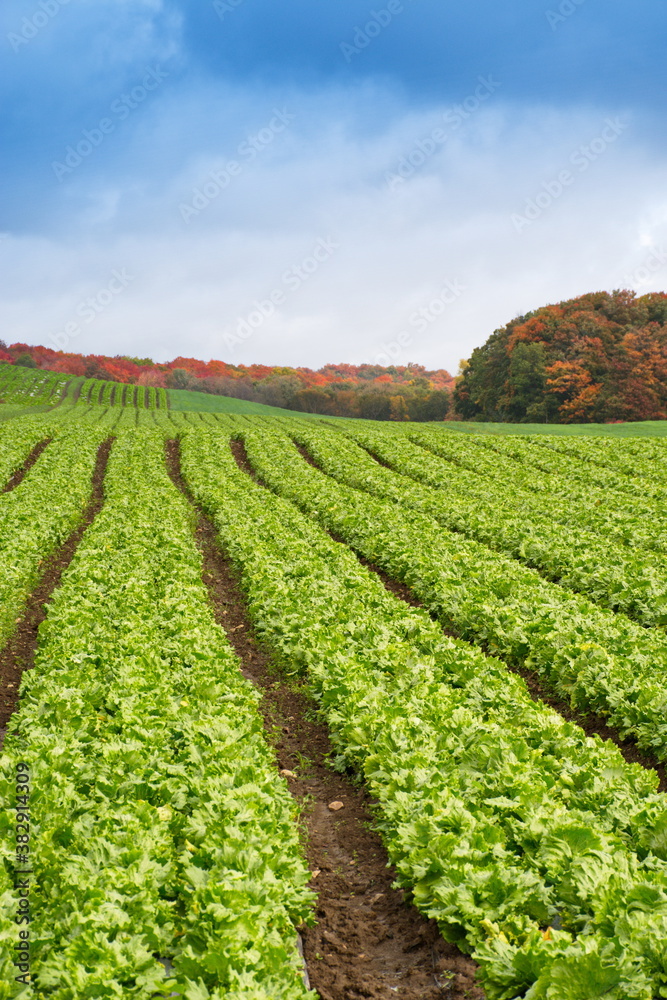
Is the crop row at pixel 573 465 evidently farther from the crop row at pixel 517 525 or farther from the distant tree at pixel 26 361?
the distant tree at pixel 26 361

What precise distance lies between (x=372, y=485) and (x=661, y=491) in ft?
36.9

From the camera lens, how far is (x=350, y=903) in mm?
6250

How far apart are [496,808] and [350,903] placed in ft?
5.61

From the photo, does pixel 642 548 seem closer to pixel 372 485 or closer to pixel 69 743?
pixel 372 485

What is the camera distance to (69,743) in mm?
→ 7477

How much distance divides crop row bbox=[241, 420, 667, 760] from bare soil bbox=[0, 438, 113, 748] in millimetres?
8056

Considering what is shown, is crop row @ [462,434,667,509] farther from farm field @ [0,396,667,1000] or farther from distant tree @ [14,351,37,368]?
distant tree @ [14,351,37,368]

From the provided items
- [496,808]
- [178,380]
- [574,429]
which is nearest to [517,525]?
[496,808]

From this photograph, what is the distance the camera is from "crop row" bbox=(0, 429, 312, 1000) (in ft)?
15.0

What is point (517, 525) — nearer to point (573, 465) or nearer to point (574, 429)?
point (573, 465)

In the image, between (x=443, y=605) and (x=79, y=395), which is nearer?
(x=443, y=605)

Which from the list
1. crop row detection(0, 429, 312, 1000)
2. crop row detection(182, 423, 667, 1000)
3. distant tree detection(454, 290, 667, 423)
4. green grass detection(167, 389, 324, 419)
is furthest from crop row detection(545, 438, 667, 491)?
→ green grass detection(167, 389, 324, 419)

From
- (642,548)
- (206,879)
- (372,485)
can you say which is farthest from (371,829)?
(372,485)

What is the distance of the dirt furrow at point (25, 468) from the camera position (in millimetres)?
27831
